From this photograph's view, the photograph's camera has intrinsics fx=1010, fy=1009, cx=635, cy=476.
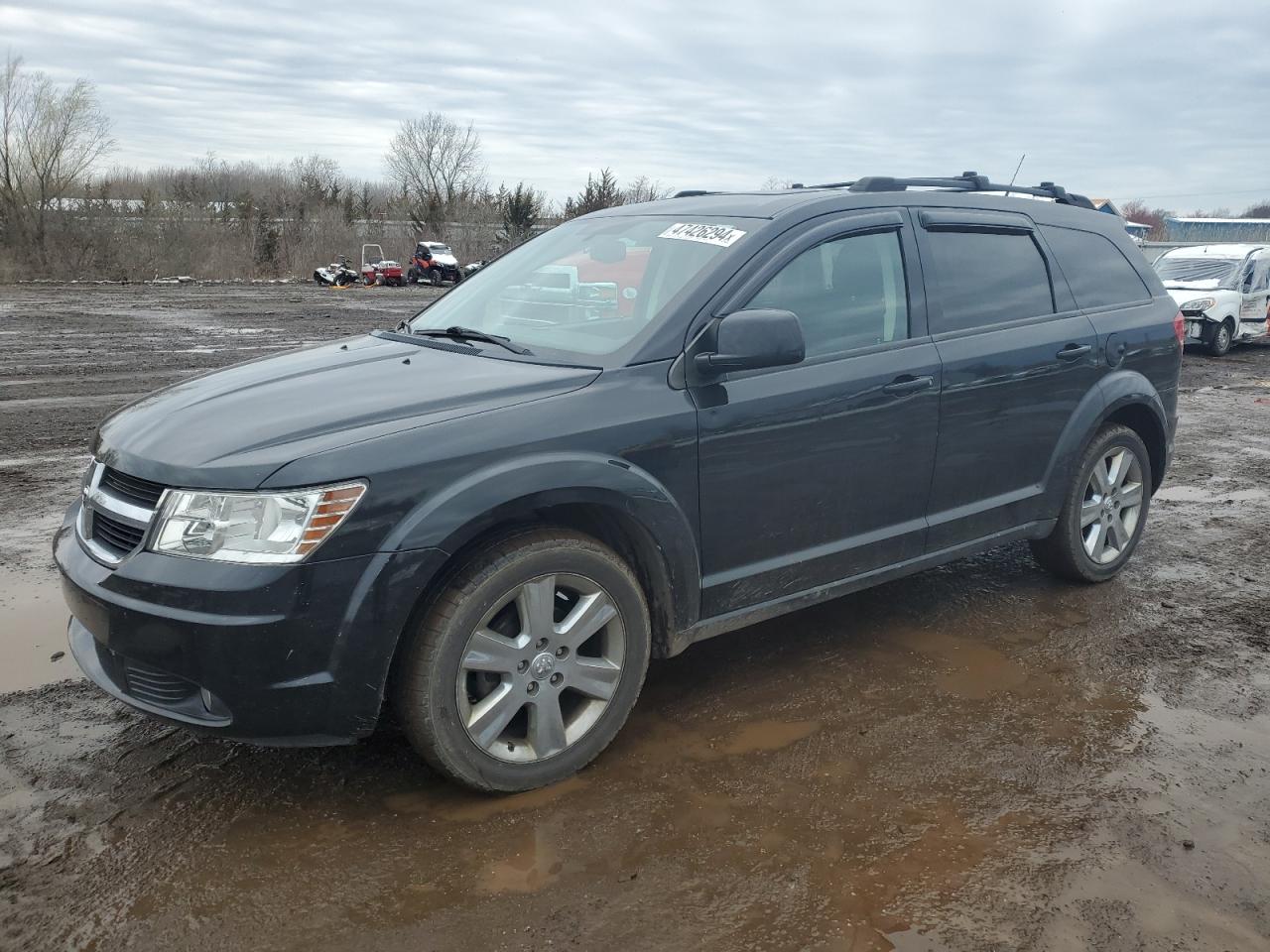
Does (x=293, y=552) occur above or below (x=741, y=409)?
below

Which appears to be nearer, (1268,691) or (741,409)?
(741,409)

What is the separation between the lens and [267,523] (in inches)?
108

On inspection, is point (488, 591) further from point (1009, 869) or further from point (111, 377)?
point (111, 377)

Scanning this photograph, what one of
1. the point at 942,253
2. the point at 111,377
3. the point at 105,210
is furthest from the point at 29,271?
the point at 942,253

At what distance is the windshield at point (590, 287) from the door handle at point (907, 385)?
0.83 m

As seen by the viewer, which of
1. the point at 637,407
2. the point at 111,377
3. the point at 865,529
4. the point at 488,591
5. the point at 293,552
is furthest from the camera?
the point at 111,377

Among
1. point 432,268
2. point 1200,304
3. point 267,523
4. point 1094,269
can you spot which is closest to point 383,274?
point 432,268

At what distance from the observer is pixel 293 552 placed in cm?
271

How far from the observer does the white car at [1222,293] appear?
17281 millimetres

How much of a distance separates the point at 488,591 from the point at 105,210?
43.8 metres

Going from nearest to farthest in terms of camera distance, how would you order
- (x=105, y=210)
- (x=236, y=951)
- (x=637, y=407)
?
(x=236, y=951) → (x=637, y=407) → (x=105, y=210)

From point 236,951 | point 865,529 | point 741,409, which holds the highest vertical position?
point 741,409

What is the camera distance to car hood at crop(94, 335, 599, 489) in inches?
112

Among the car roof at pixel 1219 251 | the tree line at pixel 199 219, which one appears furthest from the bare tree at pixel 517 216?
the car roof at pixel 1219 251
